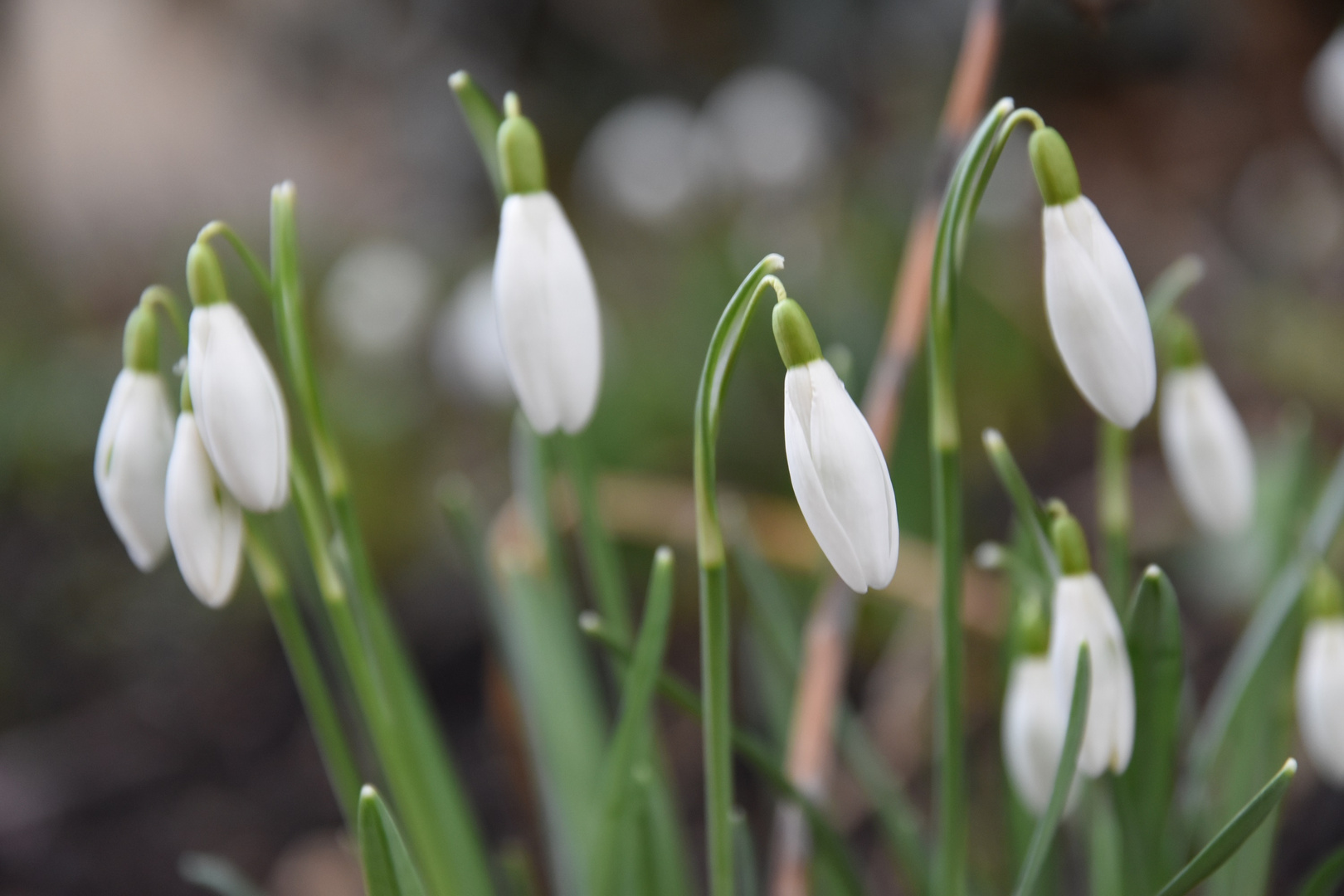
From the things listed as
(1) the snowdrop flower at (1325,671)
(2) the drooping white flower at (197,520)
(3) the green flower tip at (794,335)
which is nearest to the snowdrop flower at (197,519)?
(2) the drooping white flower at (197,520)

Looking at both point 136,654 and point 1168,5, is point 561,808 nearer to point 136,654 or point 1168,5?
point 136,654

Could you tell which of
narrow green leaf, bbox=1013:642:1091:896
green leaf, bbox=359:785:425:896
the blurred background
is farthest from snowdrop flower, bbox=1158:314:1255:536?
green leaf, bbox=359:785:425:896

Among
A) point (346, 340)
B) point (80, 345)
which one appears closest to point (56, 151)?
point (80, 345)

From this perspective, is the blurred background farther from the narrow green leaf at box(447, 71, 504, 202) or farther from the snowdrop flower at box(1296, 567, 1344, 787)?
the narrow green leaf at box(447, 71, 504, 202)

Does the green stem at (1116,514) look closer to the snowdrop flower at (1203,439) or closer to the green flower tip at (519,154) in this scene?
the snowdrop flower at (1203,439)

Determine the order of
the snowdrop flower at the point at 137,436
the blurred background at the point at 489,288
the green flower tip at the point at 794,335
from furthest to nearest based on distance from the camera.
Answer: the blurred background at the point at 489,288, the snowdrop flower at the point at 137,436, the green flower tip at the point at 794,335

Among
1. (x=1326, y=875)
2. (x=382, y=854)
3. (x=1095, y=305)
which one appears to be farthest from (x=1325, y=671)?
(x=382, y=854)
